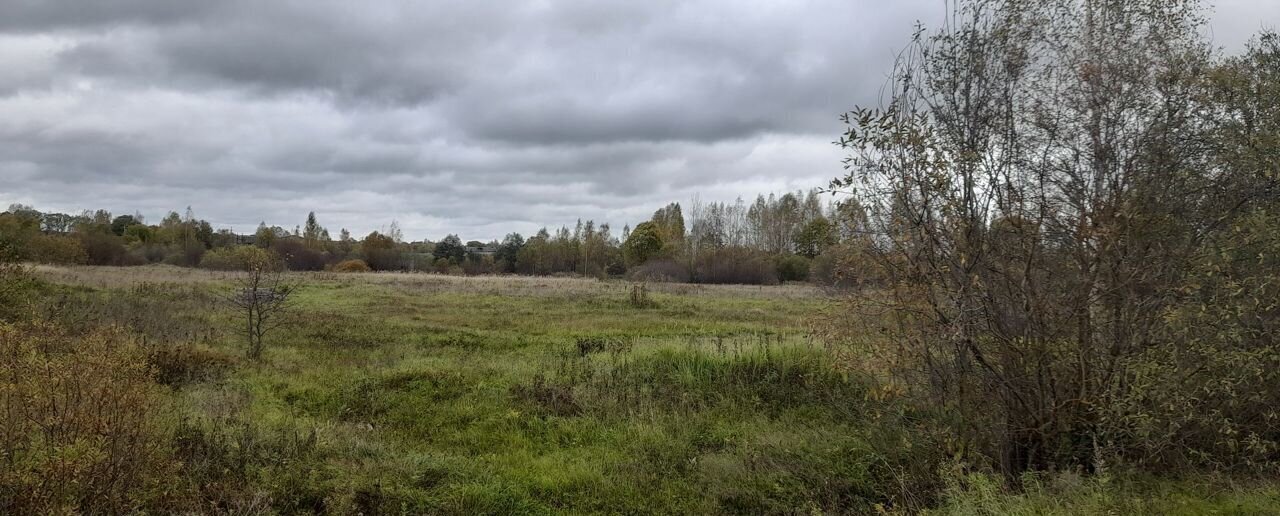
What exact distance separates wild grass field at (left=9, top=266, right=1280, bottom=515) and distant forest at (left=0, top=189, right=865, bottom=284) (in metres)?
33.6

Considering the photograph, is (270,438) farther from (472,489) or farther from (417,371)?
(417,371)

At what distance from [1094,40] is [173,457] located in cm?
942

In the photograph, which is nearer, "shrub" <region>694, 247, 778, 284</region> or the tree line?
the tree line

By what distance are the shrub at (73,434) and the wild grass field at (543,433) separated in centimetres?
10

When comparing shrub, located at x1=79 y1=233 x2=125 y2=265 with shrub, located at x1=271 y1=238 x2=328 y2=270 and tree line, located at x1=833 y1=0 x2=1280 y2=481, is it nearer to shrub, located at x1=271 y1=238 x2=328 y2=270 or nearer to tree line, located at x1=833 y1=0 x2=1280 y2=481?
shrub, located at x1=271 y1=238 x2=328 y2=270

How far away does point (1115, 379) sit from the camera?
5566mm

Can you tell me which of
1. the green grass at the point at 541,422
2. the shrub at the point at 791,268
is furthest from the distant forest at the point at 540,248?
the green grass at the point at 541,422

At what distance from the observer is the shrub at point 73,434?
4.17 metres

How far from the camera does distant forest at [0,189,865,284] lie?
163ft

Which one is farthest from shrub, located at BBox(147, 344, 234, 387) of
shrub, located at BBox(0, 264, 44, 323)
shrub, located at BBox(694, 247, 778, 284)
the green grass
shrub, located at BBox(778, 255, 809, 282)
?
shrub, located at BBox(778, 255, 809, 282)

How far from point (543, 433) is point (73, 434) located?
4.75m

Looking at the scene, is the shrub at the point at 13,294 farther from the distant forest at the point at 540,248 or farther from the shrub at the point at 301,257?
the shrub at the point at 301,257

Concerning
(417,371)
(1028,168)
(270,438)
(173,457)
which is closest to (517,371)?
Answer: (417,371)

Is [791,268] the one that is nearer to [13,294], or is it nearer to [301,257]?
[301,257]
